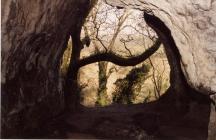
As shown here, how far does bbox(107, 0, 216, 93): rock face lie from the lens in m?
5.54

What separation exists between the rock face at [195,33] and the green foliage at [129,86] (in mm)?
8301

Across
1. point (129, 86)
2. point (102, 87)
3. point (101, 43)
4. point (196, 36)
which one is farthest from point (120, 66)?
point (196, 36)

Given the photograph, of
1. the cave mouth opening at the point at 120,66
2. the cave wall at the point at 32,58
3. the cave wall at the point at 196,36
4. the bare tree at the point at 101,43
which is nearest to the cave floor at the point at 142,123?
the cave wall at the point at 32,58

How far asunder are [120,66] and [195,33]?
1185 cm

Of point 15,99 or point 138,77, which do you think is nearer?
point 15,99

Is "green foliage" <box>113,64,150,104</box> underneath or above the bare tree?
underneath

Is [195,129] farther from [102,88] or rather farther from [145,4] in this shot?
[102,88]

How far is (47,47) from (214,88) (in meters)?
3.19

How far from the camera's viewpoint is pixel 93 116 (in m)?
9.32

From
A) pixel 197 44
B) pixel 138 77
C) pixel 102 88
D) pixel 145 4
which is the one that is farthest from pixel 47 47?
pixel 102 88

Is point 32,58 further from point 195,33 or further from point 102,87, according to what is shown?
point 102,87

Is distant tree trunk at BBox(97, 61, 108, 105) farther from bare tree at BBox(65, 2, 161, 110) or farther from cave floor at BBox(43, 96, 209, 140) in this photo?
cave floor at BBox(43, 96, 209, 140)

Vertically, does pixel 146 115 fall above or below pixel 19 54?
below

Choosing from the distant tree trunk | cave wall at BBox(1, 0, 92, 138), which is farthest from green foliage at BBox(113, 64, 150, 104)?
cave wall at BBox(1, 0, 92, 138)
